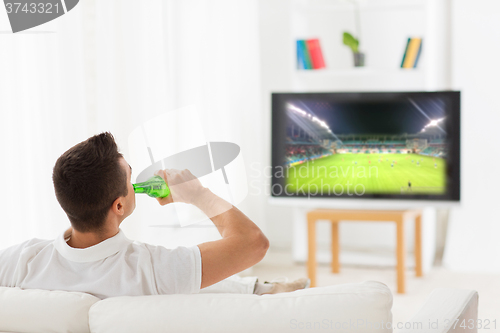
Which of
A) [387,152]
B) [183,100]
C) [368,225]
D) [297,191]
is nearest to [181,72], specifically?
[183,100]

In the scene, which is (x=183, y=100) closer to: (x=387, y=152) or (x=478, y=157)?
(x=387, y=152)

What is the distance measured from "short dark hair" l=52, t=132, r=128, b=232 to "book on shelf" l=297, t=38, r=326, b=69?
2.56 meters

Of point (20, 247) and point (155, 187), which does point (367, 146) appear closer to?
point (155, 187)

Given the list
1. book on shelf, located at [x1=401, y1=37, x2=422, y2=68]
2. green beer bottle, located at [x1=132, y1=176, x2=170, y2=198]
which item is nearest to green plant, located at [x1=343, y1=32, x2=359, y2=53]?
book on shelf, located at [x1=401, y1=37, x2=422, y2=68]

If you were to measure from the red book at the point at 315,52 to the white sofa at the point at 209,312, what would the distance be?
2.71m

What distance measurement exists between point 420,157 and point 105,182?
7.52ft

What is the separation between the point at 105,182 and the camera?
116 cm

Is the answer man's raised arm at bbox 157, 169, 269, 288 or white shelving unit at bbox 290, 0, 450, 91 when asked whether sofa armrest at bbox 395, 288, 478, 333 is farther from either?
white shelving unit at bbox 290, 0, 450, 91

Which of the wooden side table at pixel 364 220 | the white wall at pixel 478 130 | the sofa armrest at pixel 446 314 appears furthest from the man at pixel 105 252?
the white wall at pixel 478 130

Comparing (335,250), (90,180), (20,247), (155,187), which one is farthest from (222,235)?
(335,250)

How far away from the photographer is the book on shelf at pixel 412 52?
11.2 feet

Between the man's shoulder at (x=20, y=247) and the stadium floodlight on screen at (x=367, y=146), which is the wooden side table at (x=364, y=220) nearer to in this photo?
the stadium floodlight on screen at (x=367, y=146)

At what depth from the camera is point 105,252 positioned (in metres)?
1.15

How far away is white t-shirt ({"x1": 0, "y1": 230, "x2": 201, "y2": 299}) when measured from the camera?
1101 mm
